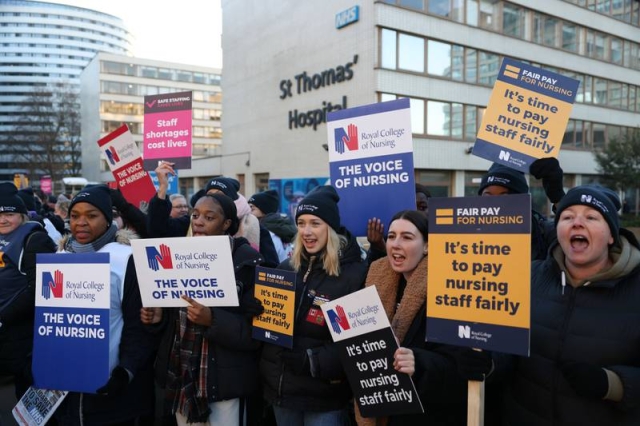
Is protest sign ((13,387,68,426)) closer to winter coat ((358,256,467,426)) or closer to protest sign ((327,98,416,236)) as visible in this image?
winter coat ((358,256,467,426))

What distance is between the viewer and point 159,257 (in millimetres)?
2871

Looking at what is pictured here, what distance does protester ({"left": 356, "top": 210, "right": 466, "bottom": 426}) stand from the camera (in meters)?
2.43

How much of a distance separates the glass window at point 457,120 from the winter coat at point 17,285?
2189 cm

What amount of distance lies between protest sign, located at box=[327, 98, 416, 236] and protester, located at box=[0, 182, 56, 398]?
89.9 inches

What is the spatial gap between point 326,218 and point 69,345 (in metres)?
1.77

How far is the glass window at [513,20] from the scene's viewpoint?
24484 mm

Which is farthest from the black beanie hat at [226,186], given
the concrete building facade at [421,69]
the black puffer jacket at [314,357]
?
the concrete building facade at [421,69]

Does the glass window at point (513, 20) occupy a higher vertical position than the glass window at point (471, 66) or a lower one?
higher

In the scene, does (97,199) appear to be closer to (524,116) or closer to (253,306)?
(253,306)

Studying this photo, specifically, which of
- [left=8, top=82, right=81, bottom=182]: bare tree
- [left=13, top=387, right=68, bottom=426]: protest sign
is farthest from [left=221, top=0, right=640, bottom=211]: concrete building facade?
[left=8, top=82, right=81, bottom=182]: bare tree

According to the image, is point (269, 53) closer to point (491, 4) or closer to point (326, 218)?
point (491, 4)

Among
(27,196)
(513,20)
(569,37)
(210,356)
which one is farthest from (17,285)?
(569,37)

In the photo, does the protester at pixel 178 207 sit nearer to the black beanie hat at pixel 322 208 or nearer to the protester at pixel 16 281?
the protester at pixel 16 281

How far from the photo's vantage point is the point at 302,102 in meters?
25.0
